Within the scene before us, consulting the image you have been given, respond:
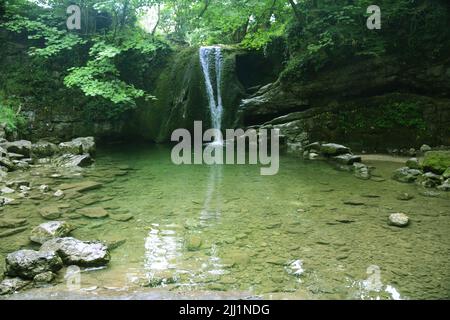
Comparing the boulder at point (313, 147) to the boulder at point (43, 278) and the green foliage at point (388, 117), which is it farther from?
the boulder at point (43, 278)

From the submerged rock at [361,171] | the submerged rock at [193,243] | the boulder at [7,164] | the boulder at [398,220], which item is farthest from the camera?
the boulder at [7,164]

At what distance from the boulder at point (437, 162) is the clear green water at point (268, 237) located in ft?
2.64

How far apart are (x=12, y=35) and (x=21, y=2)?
4.32 feet

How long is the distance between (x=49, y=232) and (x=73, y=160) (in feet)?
17.4

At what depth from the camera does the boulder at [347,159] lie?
8.74 meters

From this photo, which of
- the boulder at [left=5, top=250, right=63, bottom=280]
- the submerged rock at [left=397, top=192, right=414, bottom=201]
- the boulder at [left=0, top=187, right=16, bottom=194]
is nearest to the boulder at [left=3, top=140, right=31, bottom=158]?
the boulder at [left=0, top=187, right=16, bottom=194]

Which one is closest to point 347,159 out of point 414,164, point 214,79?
point 414,164

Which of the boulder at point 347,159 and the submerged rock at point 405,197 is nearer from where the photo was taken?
the submerged rock at point 405,197

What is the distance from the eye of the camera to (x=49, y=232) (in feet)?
13.8

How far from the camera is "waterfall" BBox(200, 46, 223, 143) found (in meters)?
12.9

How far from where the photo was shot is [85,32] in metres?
12.8

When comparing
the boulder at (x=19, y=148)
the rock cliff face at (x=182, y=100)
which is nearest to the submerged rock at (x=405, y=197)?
the rock cliff face at (x=182, y=100)

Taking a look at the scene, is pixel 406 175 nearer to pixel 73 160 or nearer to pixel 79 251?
pixel 79 251

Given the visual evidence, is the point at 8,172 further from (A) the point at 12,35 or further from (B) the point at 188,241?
(A) the point at 12,35
